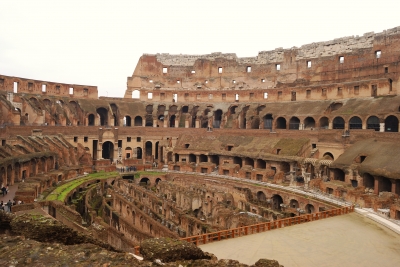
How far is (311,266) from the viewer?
11.1 metres

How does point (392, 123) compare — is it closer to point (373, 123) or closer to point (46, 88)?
point (373, 123)

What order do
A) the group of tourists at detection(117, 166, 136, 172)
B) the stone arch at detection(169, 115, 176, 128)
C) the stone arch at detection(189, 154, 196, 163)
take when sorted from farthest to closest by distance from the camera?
1. the stone arch at detection(169, 115, 176, 128)
2. the stone arch at detection(189, 154, 196, 163)
3. the group of tourists at detection(117, 166, 136, 172)

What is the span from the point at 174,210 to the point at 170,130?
2555 cm

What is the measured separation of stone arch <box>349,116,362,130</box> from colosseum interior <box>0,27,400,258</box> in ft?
0.39

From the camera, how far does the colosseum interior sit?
72.8 feet

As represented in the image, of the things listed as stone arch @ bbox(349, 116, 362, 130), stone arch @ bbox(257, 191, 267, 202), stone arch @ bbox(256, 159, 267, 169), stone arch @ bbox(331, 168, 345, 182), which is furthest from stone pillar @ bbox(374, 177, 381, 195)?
stone arch @ bbox(256, 159, 267, 169)

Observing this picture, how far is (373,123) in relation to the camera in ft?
110

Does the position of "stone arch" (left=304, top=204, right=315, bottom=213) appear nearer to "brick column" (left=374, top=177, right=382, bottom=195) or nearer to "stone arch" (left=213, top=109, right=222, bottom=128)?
"brick column" (left=374, top=177, right=382, bottom=195)

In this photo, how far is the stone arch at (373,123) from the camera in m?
33.1

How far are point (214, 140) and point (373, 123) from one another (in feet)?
62.5

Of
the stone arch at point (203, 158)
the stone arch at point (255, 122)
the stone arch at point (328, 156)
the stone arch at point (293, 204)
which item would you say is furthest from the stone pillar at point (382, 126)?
the stone arch at point (203, 158)

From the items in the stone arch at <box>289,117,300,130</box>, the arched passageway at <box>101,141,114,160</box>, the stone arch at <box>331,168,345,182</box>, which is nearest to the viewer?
the stone arch at <box>331,168,345,182</box>

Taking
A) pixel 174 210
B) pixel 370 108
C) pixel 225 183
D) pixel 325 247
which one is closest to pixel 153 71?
pixel 225 183

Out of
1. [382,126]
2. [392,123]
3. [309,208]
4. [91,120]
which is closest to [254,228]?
[309,208]
